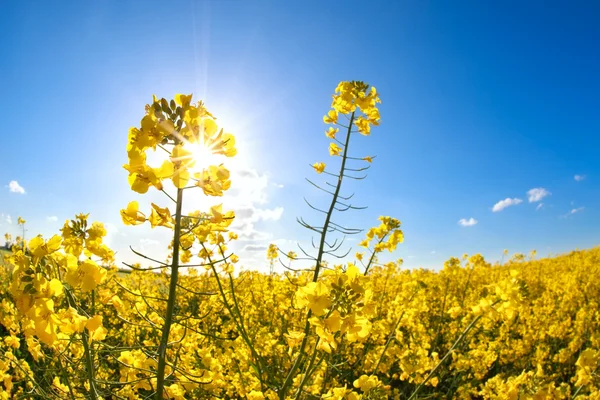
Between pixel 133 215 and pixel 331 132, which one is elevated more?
pixel 331 132

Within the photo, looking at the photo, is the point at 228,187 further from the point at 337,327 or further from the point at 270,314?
the point at 270,314

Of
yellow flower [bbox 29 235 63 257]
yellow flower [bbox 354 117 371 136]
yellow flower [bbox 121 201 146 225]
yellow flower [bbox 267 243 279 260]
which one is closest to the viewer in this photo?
yellow flower [bbox 29 235 63 257]

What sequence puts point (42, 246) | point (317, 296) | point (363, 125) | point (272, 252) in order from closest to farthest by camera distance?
1. point (42, 246)
2. point (317, 296)
3. point (363, 125)
4. point (272, 252)

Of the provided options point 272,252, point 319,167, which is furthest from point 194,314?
point 272,252

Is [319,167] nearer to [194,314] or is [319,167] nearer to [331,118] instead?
[331,118]

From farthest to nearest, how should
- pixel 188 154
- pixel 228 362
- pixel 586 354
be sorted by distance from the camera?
pixel 228 362 < pixel 586 354 < pixel 188 154

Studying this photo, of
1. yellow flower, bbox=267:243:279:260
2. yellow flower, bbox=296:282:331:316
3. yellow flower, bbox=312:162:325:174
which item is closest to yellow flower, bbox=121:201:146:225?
yellow flower, bbox=296:282:331:316

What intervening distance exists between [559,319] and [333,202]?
25.4 ft

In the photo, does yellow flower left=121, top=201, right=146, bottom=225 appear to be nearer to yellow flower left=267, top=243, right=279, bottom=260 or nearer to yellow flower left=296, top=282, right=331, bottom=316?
yellow flower left=296, top=282, right=331, bottom=316

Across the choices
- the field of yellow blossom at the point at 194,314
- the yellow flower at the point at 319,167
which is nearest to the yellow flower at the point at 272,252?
the field of yellow blossom at the point at 194,314

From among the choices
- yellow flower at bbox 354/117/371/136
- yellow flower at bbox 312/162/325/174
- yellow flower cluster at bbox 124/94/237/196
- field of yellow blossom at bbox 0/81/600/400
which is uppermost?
yellow flower at bbox 354/117/371/136

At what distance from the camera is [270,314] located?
6.20 metres

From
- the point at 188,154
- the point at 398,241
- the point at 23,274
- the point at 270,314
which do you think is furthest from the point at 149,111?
the point at 270,314

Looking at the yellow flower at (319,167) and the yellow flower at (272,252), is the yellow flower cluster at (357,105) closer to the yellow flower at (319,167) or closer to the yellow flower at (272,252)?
the yellow flower at (319,167)
